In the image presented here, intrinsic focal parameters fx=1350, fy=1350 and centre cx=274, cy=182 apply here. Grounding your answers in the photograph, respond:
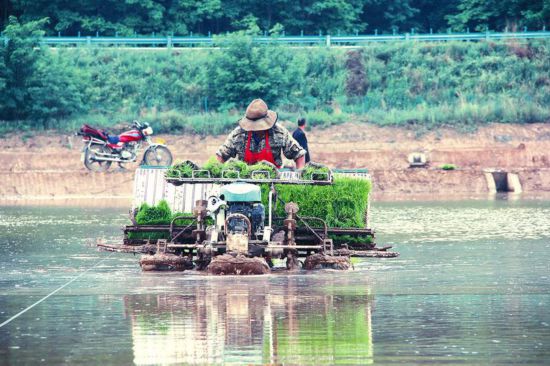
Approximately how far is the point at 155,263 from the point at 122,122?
104 ft

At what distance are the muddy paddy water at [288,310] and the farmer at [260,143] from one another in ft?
7.03

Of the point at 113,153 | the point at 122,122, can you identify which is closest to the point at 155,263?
the point at 113,153

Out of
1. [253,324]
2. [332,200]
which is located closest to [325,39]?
[332,200]

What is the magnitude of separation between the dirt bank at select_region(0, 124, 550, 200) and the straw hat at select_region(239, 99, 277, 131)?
21.4 m

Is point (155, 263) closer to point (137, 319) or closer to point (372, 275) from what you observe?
point (372, 275)

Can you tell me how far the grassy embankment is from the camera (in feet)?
164

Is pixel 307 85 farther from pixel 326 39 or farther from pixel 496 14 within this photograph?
pixel 496 14

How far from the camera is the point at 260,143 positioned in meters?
20.3

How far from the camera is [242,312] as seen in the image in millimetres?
14594

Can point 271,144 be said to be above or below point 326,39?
below

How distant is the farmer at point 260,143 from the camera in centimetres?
2016

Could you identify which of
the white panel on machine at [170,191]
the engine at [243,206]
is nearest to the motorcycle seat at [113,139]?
the white panel on machine at [170,191]

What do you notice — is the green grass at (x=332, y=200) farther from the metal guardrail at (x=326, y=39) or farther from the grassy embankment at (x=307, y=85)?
the metal guardrail at (x=326, y=39)

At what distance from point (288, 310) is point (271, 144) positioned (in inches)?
234
